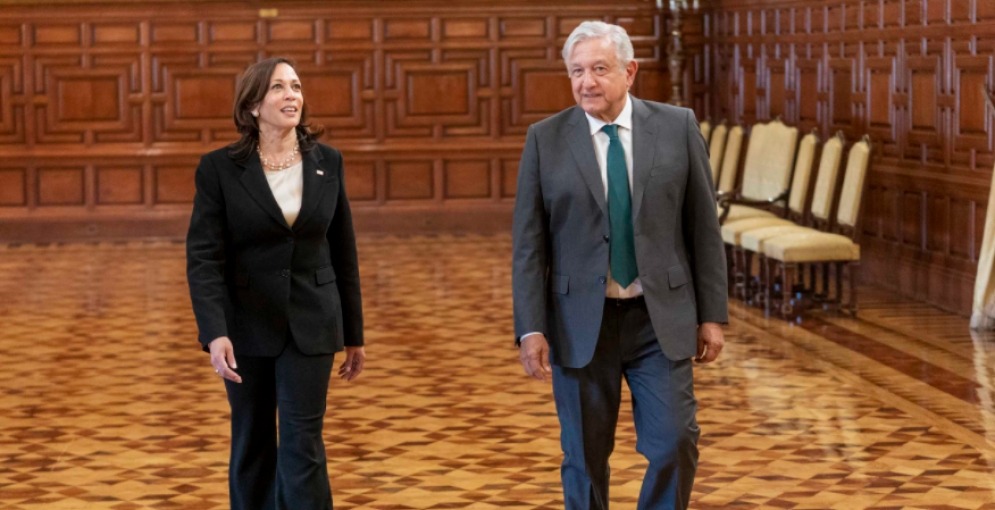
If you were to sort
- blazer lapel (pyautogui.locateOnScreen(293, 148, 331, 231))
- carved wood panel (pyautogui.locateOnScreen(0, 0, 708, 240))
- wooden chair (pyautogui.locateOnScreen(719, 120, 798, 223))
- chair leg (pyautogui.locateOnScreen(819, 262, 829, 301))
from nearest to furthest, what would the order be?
1. blazer lapel (pyautogui.locateOnScreen(293, 148, 331, 231))
2. chair leg (pyautogui.locateOnScreen(819, 262, 829, 301))
3. wooden chair (pyautogui.locateOnScreen(719, 120, 798, 223))
4. carved wood panel (pyautogui.locateOnScreen(0, 0, 708, 240))

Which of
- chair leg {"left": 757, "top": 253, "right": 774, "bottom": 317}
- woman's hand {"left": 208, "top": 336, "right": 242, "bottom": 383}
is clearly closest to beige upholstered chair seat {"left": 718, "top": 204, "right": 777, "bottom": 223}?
chair leg {"left": 757, "top": 253, "right": 774, "bottom": 317}

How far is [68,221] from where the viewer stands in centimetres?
1270

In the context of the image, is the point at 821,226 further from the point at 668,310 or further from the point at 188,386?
the point at 668,310

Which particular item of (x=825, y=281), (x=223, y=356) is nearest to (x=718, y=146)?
(x=825, y=281)

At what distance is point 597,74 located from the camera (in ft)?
10.8

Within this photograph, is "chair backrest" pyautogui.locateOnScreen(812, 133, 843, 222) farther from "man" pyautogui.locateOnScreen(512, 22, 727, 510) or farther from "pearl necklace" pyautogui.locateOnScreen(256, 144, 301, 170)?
"pearl necklace" pyautogui.locateOnScreen(256, 144, 301, 170)

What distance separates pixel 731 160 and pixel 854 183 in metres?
2.23

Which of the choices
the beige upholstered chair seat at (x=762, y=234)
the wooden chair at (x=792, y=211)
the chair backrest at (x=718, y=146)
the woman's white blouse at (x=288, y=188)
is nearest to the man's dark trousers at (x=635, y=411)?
the woman's white blouse at (x=288, y=188)

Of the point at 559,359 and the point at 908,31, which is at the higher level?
the point at 908,31

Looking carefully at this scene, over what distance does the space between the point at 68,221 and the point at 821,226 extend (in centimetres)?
726

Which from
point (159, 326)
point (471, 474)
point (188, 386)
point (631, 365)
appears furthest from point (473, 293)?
point (631, 365)

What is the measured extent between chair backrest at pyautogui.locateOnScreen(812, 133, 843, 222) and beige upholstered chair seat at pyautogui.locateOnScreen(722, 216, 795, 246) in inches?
10.7

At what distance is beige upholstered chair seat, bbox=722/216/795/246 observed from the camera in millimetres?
9047

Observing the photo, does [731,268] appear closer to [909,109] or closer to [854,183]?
[854,183]
